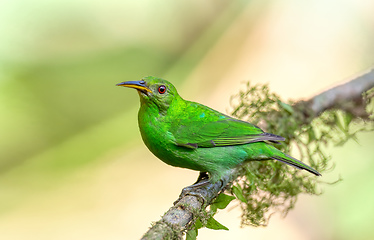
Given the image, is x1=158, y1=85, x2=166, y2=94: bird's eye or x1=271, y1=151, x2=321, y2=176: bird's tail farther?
x1=158, y1=85, x2=166, y2=94: bird's eye

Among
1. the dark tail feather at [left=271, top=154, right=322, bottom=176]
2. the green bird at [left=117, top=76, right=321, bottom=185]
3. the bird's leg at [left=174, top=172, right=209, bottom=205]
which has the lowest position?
the bird's leg at [left=174, top=172, right=209, bottom=205]

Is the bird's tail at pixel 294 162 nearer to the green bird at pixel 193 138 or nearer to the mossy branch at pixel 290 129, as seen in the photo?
the green bird at pixel 193 138

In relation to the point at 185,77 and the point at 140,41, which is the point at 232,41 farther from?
the point at 140,41

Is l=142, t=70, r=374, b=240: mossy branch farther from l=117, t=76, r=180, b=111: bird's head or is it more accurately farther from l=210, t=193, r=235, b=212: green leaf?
l=117, t=76, r=180, b=111: bird's head

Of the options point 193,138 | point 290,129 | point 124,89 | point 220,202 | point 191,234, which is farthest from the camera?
point 124,89

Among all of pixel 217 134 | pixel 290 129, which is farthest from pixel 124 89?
pixel 217 134

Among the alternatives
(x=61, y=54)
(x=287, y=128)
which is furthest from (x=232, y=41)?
(x=287, y=128)

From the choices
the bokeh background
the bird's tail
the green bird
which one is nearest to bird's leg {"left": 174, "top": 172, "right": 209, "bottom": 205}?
the green bird

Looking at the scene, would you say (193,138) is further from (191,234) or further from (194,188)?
(191,234)
